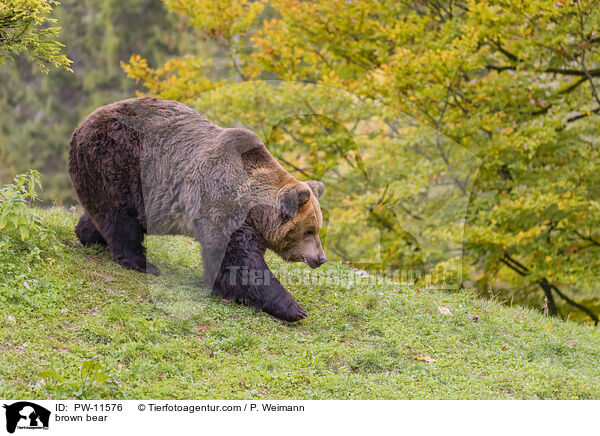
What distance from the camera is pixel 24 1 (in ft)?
20.9

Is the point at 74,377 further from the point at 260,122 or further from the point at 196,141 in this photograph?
the point at 260,122

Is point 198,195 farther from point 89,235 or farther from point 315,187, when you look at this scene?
point 89,235

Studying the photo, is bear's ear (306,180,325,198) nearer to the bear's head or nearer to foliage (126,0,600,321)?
the bear's head

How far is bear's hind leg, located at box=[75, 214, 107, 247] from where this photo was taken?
24.4ft

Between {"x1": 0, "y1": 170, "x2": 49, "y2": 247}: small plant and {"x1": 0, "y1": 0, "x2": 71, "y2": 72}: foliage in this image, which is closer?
{"x1": 0, "y1": 170, "x2": 49, "y2": 247}: small plant

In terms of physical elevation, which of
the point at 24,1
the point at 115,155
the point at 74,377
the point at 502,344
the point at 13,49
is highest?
the point at 24,1

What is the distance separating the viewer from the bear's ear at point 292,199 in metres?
6.38

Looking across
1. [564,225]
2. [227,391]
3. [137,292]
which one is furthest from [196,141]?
[564,225]

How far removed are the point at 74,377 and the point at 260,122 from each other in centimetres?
764

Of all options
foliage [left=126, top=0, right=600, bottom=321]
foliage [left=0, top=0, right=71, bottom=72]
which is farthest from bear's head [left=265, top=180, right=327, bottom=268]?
foliage [left=126, top=0, right=600, bottom=321]

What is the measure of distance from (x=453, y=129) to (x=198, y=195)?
6016 mm

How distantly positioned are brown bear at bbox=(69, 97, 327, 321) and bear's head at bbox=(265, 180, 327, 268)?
0.01 meters

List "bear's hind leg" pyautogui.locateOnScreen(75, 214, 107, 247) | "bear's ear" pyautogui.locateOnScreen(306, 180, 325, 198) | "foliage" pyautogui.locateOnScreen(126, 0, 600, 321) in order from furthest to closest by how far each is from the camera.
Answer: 1. "foliage" pyautogui.locateOnScreen(126, 0, 600, 321)
2. "bear's hind leg" pyautogui.locateOnScreen(75, 214, 107, 247)
3. "bear's ear" pyautogui.locateOnScreen(306, 180, 325, 198)
